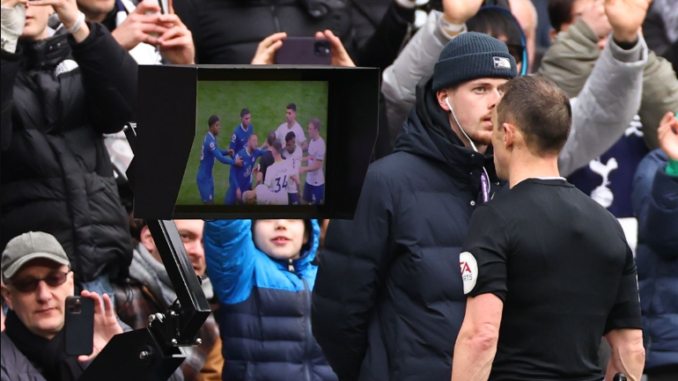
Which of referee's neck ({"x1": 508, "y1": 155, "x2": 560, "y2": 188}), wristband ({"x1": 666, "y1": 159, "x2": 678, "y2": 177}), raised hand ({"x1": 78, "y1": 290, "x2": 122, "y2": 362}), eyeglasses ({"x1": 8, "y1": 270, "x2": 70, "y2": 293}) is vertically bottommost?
eyeglasses ({"x1": 8, "y1": 270, "x2": 70, "y2": 293})

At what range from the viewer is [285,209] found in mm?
3748

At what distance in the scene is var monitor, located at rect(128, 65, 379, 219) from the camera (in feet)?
11.5

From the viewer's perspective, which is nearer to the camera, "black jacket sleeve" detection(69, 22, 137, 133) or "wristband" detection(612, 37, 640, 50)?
"black jacket sleeve" detection(69, 22, 137, 133)

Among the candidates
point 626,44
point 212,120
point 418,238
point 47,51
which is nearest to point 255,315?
point 47,51

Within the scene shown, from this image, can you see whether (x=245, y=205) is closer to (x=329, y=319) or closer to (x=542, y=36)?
(x=329, y=319)

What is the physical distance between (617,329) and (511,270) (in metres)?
0.50

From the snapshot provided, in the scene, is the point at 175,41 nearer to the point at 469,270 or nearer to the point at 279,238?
the point at 279,238

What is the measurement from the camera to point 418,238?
15.9ft

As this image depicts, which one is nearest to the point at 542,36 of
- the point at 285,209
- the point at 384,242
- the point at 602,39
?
the point at 602,39

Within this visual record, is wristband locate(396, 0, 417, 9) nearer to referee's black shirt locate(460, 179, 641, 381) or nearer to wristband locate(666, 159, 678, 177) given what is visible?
wristband locate(666, 159, 678, 177)

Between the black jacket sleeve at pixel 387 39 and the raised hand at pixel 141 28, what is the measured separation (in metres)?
1.28

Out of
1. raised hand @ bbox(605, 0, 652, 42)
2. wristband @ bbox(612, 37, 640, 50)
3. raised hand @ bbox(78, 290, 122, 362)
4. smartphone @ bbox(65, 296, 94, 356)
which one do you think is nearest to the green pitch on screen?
smartphone @ bbox(65, 296, 94, 356)

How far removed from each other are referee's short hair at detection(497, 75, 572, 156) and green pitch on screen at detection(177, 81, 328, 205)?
0.83 m

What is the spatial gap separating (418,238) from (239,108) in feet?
4.61
